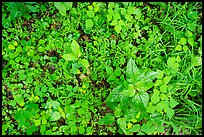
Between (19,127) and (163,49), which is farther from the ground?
(163,49)

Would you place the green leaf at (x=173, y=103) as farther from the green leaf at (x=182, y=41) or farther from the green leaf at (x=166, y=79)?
the green leaf at (x=182, y=41)

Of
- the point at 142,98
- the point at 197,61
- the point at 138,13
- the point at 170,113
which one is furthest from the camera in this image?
the point at 138,13

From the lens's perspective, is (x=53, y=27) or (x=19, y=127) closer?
(x=19, y=127)

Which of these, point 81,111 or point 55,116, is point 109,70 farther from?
point 55,116

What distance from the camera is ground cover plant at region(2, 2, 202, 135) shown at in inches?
108

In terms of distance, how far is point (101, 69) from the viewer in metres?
2.87

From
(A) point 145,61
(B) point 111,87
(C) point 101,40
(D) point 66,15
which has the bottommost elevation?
(B) point 111,87

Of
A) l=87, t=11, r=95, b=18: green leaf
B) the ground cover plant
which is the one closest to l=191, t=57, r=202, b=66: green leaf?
the ground cover plant

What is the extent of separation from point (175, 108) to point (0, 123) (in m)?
1.42

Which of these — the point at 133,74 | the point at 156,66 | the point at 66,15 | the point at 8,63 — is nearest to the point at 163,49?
the point at 156,66

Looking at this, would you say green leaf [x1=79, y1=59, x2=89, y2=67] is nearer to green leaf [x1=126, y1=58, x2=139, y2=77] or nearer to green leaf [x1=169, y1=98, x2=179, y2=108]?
green leaf [x1=126, y1=58, x2=139, y2=77]

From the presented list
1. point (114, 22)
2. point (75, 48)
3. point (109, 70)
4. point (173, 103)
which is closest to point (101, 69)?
point (109, 70)

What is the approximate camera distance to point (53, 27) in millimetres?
2906

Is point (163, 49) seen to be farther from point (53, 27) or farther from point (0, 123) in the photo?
point (0, 123)
